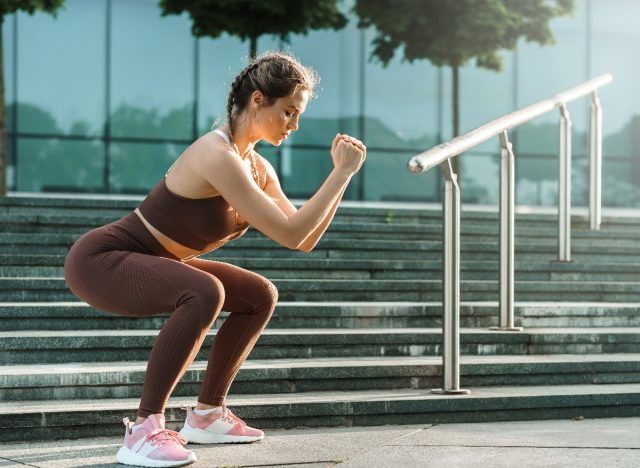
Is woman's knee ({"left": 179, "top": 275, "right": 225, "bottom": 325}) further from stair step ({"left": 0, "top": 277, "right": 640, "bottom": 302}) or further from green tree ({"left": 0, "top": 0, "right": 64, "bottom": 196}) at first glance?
green tree ({"left": 0, "top": 0, "right": 64, "bottom": 196})

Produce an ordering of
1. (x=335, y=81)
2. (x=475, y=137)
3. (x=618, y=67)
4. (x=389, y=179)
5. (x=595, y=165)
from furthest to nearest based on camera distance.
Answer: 1. (x=618, y=67)
2. (x=389, y=179)
3. (x=335, y=81)
4. (x=595, y=165)
5. (x=475, y=137)

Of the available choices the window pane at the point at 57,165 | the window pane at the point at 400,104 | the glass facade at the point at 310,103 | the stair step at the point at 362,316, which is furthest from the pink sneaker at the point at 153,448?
the window pane at the point at 400,104

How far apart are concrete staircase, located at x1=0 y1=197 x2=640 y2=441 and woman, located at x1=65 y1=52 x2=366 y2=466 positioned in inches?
24.1

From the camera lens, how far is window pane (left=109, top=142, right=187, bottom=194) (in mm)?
18797

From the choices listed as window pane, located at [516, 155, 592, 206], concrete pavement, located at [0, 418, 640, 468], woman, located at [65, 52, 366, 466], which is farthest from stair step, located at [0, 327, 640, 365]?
window pane, located at [516, 155, 592, 206]

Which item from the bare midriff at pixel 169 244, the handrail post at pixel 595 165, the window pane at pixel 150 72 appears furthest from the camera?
the window pane at pixel 150 72

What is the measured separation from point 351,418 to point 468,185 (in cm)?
1600

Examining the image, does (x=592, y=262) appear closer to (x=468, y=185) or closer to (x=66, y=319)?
(x=66, y=319)

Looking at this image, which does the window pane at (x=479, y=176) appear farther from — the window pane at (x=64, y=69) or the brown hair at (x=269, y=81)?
the brown hair at (x=269, y=81)

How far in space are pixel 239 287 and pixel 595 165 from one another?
4520 mm

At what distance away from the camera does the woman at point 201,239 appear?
11.4 ft

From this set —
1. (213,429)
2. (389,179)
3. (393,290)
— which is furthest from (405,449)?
(389,179)

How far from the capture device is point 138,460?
3.46m

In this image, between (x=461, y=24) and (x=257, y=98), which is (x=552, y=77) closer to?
(x=461, y=24)
